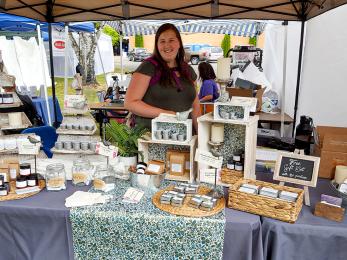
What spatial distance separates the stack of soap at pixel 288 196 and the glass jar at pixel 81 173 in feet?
3.06

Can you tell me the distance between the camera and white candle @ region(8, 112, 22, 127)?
75.9 inches

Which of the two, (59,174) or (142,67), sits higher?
(142,67)

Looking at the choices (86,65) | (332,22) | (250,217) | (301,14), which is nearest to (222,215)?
(250,217)

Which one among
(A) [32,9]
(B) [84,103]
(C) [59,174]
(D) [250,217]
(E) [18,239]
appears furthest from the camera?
(A) [32,9]

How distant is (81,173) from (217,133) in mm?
716

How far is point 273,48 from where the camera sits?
5.20 metres

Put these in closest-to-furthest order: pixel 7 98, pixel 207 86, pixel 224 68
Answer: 1. pixel 224 68
2. pixel 7 98
3. pixel 207 86

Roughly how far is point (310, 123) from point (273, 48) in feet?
11.6

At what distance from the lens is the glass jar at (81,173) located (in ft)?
5.38

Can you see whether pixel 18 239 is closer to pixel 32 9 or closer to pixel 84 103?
pixel 84 103

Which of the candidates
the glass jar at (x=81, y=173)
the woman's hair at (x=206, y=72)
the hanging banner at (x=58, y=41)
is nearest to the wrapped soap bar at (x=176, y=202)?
the glass jar at (x=81, y=173)

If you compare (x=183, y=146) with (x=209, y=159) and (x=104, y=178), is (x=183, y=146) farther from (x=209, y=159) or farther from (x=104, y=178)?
(x=104, y=178)

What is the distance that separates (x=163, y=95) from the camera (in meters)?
2.00

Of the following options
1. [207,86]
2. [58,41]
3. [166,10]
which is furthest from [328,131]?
[58,41]
